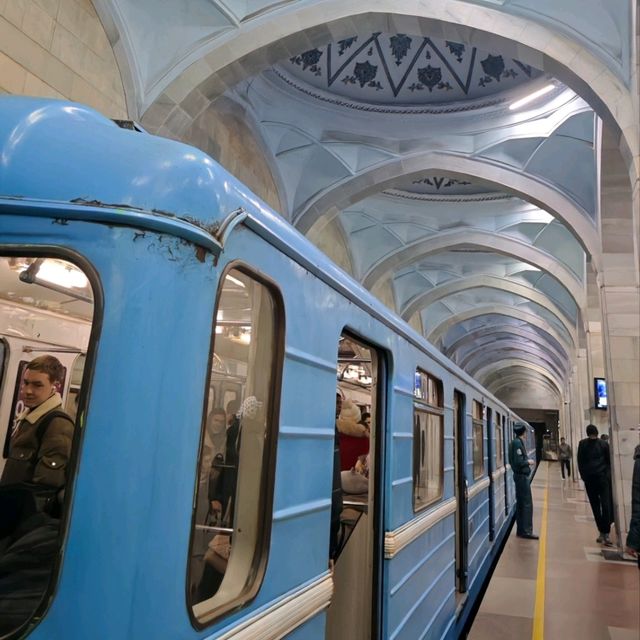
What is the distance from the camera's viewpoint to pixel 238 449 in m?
1.54

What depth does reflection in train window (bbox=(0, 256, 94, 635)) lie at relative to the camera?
111cm

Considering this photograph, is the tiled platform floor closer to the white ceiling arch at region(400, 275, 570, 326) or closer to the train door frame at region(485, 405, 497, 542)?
the train door frame at region(485, 405, 497, 542)

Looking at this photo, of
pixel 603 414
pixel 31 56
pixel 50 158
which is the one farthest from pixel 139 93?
pixel 603 414

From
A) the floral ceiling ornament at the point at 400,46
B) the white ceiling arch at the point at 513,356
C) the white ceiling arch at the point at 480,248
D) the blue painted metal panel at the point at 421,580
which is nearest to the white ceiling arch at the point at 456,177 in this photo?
the floral ceiling ornament at the point at 400,46

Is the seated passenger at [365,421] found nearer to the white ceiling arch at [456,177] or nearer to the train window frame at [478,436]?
the train window frame at [478,436]

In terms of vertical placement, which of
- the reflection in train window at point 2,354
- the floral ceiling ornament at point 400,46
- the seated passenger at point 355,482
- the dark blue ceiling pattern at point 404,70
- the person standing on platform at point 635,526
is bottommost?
the person standing on platform at point 635,526

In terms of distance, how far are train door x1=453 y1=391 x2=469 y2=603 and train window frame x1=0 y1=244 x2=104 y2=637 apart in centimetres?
393

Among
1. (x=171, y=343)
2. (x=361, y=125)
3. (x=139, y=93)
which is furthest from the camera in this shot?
(x=361, y=125)

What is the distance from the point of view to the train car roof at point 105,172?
1.22m

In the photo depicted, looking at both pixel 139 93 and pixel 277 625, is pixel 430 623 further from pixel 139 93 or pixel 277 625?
pixel 139 93

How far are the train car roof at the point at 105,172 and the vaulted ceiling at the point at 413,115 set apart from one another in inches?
249

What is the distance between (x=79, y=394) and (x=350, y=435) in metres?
2.55

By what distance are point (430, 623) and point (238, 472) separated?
8.10 ft

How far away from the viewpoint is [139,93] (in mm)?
7102
